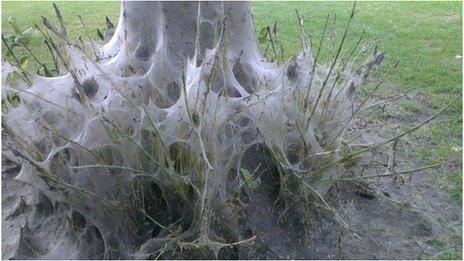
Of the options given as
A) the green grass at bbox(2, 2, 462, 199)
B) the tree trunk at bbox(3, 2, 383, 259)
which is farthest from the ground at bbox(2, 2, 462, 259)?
the tree trunk at bbox(3, 2, 383, 259)

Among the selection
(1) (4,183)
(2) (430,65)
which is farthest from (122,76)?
(2) (430,65)

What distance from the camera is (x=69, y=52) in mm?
3072

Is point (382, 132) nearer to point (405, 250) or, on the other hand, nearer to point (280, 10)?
point (405, 250)

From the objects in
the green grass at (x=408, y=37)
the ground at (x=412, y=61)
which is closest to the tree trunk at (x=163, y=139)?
the ground at (x=412, y=61)

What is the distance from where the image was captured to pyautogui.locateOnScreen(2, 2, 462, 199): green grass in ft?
13.6

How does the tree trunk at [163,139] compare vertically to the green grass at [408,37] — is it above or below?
above

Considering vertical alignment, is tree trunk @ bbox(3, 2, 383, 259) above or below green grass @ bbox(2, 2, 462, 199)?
above

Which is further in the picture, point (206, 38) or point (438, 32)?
point (438, 32)

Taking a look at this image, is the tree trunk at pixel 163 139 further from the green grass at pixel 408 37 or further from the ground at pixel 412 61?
the green grass at pixel 408 37

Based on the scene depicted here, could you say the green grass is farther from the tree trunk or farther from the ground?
the tree trunk

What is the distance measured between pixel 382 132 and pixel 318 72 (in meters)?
0.95

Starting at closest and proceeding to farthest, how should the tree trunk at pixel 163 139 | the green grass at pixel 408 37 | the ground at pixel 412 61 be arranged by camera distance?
the tree trunk at pixel 163 139
the ground at pixel 412 61
the green grass at pixel 408 37

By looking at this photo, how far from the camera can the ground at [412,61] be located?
10.5 ft

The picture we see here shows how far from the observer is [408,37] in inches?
279
